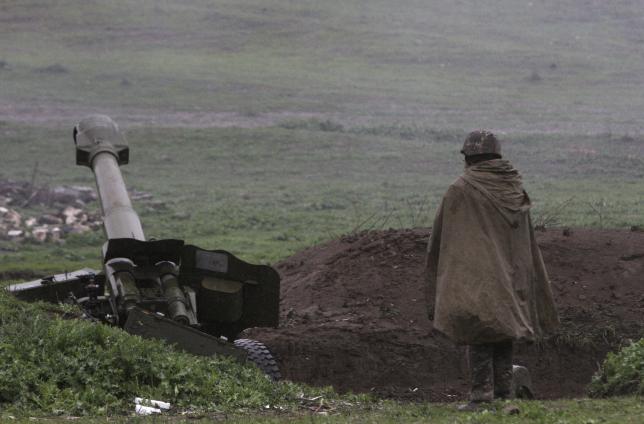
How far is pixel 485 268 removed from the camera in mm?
9695

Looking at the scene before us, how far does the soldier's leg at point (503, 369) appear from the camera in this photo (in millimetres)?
9938

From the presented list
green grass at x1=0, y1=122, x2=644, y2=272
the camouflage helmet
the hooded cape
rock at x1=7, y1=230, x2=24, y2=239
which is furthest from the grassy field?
the camouflage helmet

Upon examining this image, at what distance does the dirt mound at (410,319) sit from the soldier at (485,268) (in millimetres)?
3132

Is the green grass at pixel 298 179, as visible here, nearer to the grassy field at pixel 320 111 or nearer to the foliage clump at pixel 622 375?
the grassy field at pixel 320 111

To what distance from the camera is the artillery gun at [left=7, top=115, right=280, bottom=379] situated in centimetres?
1184

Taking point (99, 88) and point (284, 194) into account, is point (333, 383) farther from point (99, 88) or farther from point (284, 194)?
point (99, 88)

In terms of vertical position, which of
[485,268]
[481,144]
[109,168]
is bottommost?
[485,268]

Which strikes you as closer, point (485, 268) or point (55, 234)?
point (485, 268)

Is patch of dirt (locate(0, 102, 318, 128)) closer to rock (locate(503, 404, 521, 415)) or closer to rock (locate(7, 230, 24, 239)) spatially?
rock (locate(7, 230, 24, 239))

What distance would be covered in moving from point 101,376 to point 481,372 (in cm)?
270

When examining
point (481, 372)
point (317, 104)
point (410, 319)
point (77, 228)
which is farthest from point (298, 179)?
point (481, 372)

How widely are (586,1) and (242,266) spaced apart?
63.7m

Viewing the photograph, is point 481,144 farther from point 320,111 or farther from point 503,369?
point 320,111

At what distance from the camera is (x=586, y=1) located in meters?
73.6
